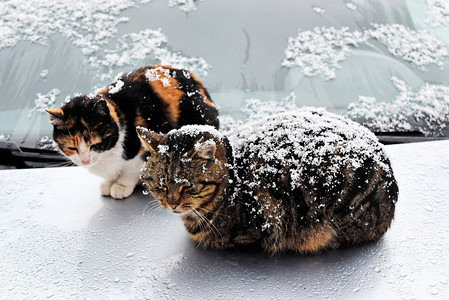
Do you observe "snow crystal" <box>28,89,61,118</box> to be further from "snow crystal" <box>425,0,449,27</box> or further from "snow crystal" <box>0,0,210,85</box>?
"snow crystal" <box>425,0,449,27</box>

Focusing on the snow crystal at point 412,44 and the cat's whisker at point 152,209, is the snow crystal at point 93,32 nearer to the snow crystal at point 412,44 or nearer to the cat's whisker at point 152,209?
the cat's whisker at point 152,209

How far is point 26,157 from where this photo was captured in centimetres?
143

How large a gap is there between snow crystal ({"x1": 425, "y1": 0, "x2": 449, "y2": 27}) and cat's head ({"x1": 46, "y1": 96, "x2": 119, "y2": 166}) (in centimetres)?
125

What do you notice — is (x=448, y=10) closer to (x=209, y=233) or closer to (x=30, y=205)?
(x=209, y=233)

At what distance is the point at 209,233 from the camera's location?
3.49 feet

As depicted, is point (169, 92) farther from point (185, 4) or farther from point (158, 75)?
point (185, 4)

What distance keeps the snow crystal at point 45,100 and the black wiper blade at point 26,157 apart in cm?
17

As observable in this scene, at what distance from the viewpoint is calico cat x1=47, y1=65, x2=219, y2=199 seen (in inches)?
51.6

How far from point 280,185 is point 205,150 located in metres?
0.20


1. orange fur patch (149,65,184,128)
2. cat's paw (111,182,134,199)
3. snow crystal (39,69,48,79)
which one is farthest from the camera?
snow crystal (39,69,48,79)

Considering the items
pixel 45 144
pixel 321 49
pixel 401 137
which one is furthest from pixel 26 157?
pixel 401 137

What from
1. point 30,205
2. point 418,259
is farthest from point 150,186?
point 418,259

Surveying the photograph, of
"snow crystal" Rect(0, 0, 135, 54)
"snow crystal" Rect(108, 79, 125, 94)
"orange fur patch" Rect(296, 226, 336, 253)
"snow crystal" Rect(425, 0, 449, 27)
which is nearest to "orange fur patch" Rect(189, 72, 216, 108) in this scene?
"snow crystal" Rect(108, 79, 125, 94)

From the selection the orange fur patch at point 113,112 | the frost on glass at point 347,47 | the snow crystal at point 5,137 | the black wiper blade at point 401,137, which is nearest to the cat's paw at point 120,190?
the orange fur patch at point 113,112
